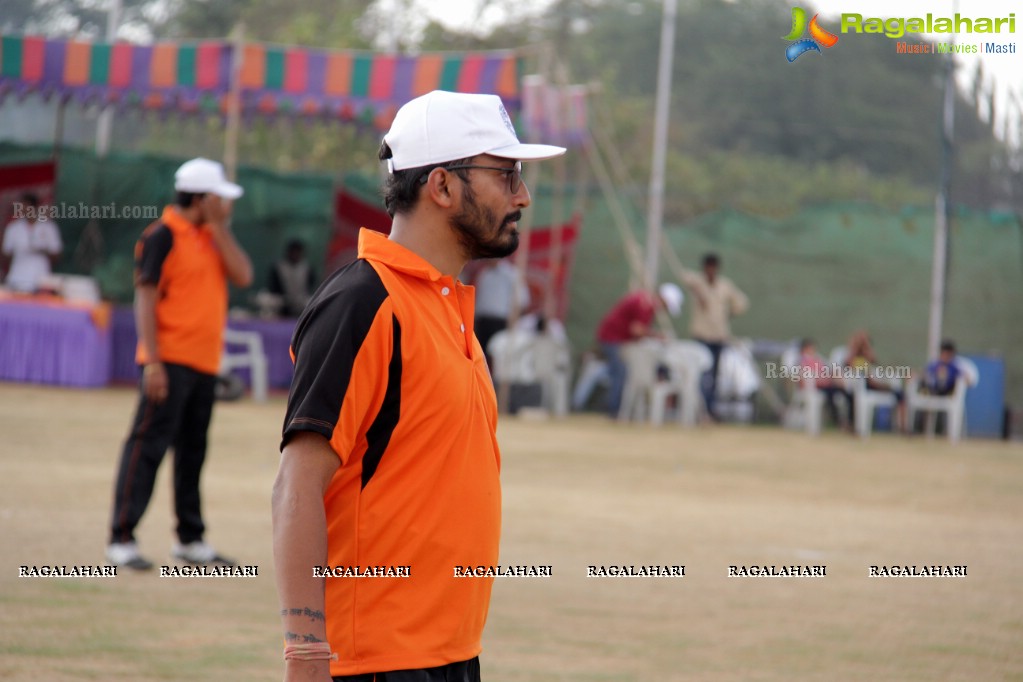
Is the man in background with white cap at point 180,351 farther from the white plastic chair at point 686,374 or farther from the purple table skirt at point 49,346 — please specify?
the white plastic chair at point 686,374

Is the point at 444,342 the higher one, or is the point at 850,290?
the point at 444,342

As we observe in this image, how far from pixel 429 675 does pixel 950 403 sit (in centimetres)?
1610

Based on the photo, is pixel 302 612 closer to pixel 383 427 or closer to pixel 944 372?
pixel 383 427

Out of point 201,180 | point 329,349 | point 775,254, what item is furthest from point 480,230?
point 775,254

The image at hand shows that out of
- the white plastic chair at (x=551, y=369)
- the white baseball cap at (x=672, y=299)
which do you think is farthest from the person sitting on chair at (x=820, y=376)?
the white plastic chair at (x=551, y=369)

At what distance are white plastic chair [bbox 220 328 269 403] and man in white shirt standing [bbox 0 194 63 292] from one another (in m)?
2.65

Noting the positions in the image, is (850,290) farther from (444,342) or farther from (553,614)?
(444,342)

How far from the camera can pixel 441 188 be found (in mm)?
2883

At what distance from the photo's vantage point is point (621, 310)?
58.7 feet

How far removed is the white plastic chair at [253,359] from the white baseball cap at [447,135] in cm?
1522

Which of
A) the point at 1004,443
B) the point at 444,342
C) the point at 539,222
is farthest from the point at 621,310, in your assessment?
the point at 444,342

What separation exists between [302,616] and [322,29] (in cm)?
3483

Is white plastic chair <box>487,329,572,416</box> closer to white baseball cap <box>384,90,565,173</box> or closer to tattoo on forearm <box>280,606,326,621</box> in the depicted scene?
white baseball cap <box>384,90,565,173</box>

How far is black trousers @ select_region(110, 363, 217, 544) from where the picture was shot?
696 centimetres
